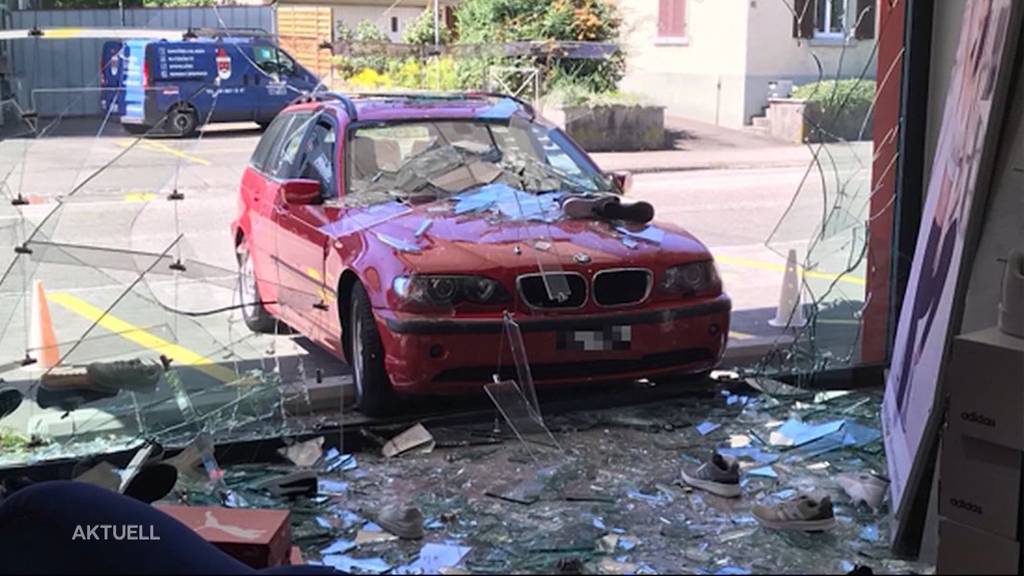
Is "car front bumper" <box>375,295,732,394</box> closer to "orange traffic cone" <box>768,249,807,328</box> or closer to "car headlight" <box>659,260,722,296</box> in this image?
"car headlight" <box>659,260,722,296</box>

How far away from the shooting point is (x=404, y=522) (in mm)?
4363

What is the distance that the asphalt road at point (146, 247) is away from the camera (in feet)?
17.7

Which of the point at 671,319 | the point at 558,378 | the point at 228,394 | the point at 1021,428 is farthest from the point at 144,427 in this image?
the point at 1021,428

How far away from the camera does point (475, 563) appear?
3.99 m

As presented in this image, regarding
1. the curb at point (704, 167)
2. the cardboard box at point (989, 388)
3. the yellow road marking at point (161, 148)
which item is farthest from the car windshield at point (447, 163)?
the curb at point (704, 167)

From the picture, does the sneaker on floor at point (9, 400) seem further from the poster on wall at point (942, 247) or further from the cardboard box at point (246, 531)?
the poster on wall at point (942, 247)

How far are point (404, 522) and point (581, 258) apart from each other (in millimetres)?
1758

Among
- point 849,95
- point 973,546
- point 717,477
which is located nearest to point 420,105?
point 849,95

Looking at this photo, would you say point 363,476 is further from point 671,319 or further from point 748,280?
point 748,280

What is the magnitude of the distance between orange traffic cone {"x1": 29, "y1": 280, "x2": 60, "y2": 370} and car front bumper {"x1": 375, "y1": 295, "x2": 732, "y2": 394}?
5.08 feet

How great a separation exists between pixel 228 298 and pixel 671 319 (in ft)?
7.79

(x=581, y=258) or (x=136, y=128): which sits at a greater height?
(x=136, y=128)

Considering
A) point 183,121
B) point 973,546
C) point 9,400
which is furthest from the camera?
point 183,121

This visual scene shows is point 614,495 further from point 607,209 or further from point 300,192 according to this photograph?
point 300,192
